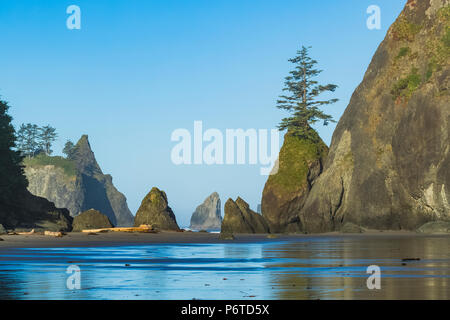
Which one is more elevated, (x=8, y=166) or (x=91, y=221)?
(x=8, y=166)

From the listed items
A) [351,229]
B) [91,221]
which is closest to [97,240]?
[91,221]

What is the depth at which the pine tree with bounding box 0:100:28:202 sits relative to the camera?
69000mm

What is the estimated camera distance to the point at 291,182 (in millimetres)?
92812

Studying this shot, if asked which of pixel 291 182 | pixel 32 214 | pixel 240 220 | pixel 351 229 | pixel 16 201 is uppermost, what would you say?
pixel 291 182

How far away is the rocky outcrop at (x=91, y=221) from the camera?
216 feet

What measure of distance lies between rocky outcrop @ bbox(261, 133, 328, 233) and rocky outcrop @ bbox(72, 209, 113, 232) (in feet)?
102

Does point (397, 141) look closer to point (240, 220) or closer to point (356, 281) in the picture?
point (240, 220)

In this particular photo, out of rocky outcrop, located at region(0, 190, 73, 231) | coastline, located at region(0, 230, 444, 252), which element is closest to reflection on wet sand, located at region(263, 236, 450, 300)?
coastline, located at region(0, 230, 444, 252)

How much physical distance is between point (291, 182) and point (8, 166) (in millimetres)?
38591

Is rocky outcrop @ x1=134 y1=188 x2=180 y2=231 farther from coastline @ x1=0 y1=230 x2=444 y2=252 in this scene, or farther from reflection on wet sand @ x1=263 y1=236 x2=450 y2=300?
reflection on wet sand @ x1=263 y1=236 x2=450 y2=300

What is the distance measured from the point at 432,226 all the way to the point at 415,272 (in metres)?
50.2

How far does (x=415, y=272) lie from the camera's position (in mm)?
16219

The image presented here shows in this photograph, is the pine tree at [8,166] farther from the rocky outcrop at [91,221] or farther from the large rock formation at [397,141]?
the large rock formation at [397,141]
